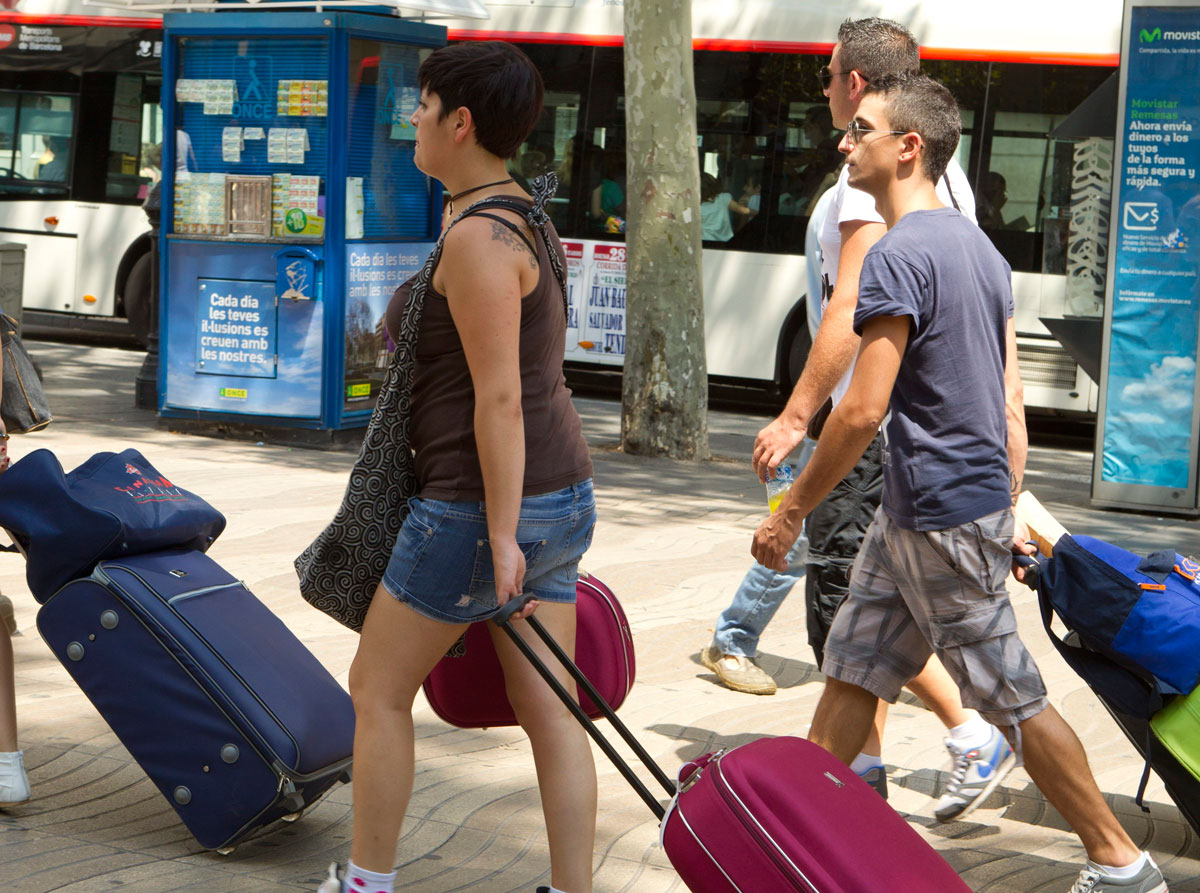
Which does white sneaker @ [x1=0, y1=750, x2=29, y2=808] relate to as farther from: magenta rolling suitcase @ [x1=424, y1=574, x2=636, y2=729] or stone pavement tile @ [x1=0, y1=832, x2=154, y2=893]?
magenta rolling suitcase @ [x1=424, y1=574, x2=636, y2=729]

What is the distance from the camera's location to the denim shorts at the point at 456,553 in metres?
2.94

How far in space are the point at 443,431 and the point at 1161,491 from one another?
23.2 ft

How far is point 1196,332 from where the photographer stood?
8.88 meters

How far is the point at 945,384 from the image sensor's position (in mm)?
3293

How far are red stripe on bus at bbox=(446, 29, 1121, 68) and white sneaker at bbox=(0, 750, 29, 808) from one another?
30.0ft

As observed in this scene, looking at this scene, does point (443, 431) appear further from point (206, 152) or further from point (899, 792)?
point (206, 152)

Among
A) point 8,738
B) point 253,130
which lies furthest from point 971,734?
point 253,130

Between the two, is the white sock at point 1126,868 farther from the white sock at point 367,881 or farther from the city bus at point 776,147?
the city bus at point 776,147

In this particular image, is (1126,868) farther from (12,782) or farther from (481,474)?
(12,782)

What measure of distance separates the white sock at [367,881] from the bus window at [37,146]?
13648mm

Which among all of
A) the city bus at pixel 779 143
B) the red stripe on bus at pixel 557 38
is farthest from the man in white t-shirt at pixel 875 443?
the red stripe on bus at pixel 557 38

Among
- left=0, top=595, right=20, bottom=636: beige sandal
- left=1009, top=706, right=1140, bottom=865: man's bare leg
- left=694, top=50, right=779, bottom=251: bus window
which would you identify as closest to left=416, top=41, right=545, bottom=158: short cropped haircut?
left=1009, top=706, right=1140, bottom=865: man's bare leg

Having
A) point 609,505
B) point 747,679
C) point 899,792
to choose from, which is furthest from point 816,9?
point 899,792

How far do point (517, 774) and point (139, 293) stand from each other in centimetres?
1160
